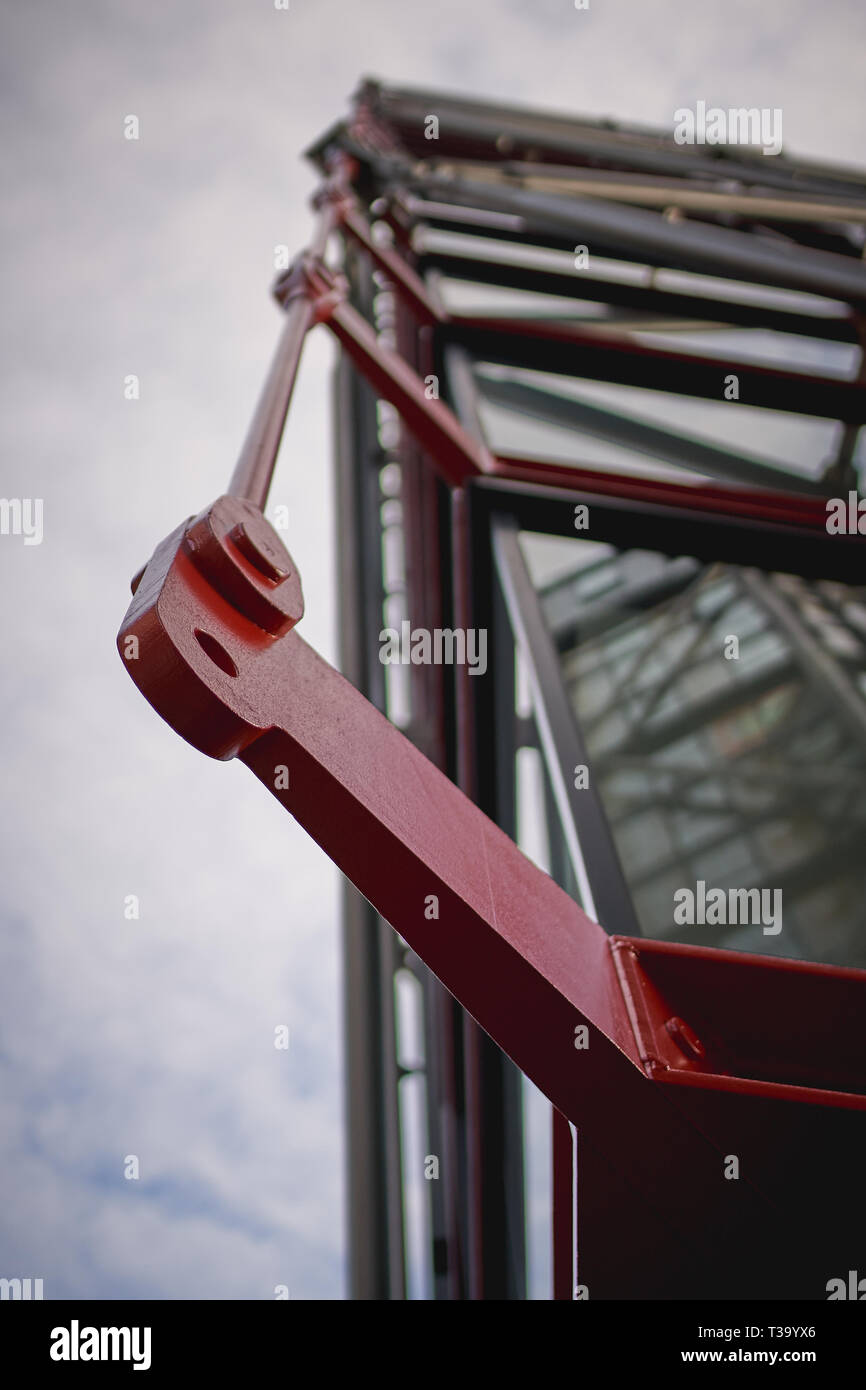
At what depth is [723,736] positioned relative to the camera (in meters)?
3.47

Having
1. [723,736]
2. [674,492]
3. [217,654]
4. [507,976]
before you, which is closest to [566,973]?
[507,976]

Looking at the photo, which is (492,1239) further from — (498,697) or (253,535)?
(253,535)

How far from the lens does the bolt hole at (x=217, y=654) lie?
108cm

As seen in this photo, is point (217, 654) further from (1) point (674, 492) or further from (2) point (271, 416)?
(1) point (674, 492)

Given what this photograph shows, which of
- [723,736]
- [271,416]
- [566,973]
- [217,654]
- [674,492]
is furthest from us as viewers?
[674,492]

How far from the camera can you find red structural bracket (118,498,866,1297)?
43.9 inches

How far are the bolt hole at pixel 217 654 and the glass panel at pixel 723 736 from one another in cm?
162

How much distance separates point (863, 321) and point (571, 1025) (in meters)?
5.51

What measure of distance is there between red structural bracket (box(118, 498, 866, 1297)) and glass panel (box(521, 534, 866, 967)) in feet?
4.14

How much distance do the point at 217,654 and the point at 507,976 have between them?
47cm

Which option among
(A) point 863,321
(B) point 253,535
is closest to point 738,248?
(A) point 863,321

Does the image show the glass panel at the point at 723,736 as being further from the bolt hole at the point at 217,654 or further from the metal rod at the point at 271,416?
the bolt hole at the point at 217,654

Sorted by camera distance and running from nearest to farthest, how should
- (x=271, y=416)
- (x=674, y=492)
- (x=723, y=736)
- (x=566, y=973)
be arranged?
(x=566, y=973)
(x=271, y=416)
(x=723, y=736)
(x=674, y=492)

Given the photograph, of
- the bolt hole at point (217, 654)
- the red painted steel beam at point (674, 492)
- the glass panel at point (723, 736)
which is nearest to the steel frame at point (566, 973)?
the bolt hole at point (217, 654)
